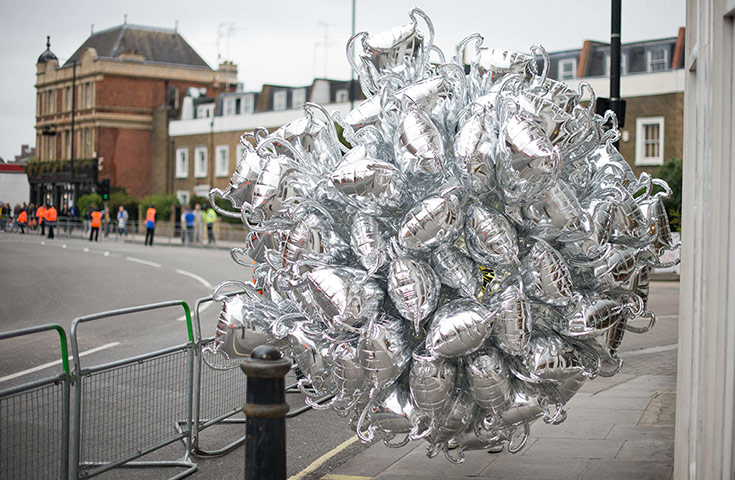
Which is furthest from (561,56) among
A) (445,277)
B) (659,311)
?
(445,277)

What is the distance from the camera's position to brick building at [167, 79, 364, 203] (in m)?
51.4

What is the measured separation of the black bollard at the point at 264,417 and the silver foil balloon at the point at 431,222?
0.83 metres

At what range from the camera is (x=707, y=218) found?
3.64 metres

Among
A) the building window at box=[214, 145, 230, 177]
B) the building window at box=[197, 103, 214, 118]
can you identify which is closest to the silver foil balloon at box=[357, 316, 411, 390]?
the building window at box=[214, 145, 230, 177]

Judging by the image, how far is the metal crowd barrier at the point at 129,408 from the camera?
204 inches

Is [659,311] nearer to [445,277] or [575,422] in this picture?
[575,422]

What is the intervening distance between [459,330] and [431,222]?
0.51 metres

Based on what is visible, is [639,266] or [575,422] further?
[575,422]

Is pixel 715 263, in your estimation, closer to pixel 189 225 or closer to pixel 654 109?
pixel 654 109

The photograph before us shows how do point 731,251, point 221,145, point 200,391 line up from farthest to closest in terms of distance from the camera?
1. point 221,145
2. point 200,391
3. point 731,251

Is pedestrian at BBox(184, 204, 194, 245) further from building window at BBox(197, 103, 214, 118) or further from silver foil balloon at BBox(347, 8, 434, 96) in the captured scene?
silver foil balloon at BBox(347, 8, 434, 96)

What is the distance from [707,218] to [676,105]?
31.4 m

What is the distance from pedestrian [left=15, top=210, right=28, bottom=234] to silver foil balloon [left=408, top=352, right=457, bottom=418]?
4216cm

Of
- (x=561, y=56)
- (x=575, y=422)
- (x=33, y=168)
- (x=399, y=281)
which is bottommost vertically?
(x=575, y=422)
